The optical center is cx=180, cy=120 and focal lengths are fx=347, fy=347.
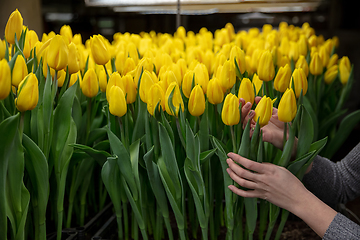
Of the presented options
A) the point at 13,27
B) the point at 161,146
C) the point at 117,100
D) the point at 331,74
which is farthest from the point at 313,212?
the point at 13,27

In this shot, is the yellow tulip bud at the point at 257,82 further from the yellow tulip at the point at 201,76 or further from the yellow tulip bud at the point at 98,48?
the yellow tulip bud at the point at 98,48

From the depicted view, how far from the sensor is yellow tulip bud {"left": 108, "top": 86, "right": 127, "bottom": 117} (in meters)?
0.67

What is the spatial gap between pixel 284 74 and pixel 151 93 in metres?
0.29

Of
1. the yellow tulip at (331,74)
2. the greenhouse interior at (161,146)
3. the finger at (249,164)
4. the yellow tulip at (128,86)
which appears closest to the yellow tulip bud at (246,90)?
the greenhouse interior at (161,146)

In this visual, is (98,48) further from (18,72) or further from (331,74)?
(331,74)

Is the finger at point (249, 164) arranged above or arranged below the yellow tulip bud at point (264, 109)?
below

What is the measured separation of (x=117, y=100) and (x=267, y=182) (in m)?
0.33

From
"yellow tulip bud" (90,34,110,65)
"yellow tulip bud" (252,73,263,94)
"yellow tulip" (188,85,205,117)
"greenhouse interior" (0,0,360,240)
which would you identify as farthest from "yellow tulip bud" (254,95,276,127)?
"yellow tulip bud" (90,34,110,65)

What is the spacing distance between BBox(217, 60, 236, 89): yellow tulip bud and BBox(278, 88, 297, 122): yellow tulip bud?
133 mm

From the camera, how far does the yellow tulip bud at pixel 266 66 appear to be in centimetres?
76

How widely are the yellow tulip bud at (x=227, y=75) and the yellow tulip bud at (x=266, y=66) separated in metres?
0.08

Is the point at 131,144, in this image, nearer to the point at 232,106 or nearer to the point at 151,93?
the point at 151,93

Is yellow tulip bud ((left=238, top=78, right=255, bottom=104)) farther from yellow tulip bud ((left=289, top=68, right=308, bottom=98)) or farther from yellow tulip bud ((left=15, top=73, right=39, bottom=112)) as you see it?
yellow tulip bud ((left=15, top=73, right=39, bottom=112))

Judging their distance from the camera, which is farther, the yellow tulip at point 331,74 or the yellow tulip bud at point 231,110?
the yellow tulip at point 331,74
